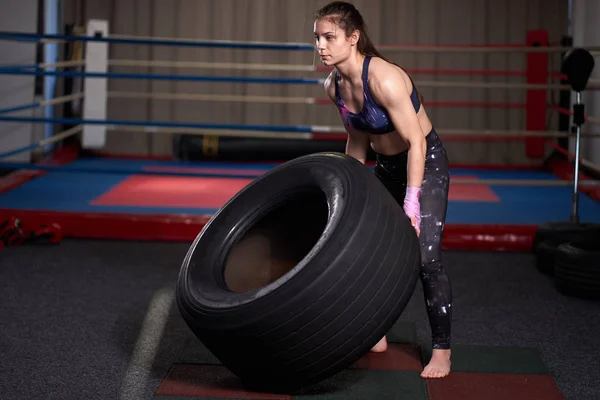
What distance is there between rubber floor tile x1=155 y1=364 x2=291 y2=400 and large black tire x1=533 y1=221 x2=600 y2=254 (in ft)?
6.15

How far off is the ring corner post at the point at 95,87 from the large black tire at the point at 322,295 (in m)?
4.41

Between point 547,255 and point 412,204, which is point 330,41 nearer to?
point 412,204

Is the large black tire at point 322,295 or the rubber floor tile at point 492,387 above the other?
the large black tire at point 322,295

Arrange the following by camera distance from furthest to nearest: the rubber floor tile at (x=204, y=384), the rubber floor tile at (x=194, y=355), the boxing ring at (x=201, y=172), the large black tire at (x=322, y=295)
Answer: the boxing ring at (x=201, y=172) < the rubber floor tile at (x=194, y=355) < the rubber floor tile at (x=204, y=384) < the large black tire at (x=322, y=295)

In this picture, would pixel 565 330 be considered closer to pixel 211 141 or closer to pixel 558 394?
pixel 558 394

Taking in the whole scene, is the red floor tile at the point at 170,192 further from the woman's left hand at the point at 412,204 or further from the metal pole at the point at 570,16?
the metal pole at the point at 570,16

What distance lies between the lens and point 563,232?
3832 millimetres

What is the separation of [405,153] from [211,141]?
424cm

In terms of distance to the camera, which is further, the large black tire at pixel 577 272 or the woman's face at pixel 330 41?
the large black tire at pixel 577 272

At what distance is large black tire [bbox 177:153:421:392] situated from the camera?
2.14 metres

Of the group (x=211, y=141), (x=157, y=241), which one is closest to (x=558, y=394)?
(x=157, y=241)

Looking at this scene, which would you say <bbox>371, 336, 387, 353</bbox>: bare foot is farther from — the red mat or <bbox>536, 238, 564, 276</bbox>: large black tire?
the red mat

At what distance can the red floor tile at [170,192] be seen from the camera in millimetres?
5039

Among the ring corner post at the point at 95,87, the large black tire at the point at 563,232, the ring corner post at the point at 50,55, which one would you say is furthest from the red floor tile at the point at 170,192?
the large black tire at the point at 563,232
